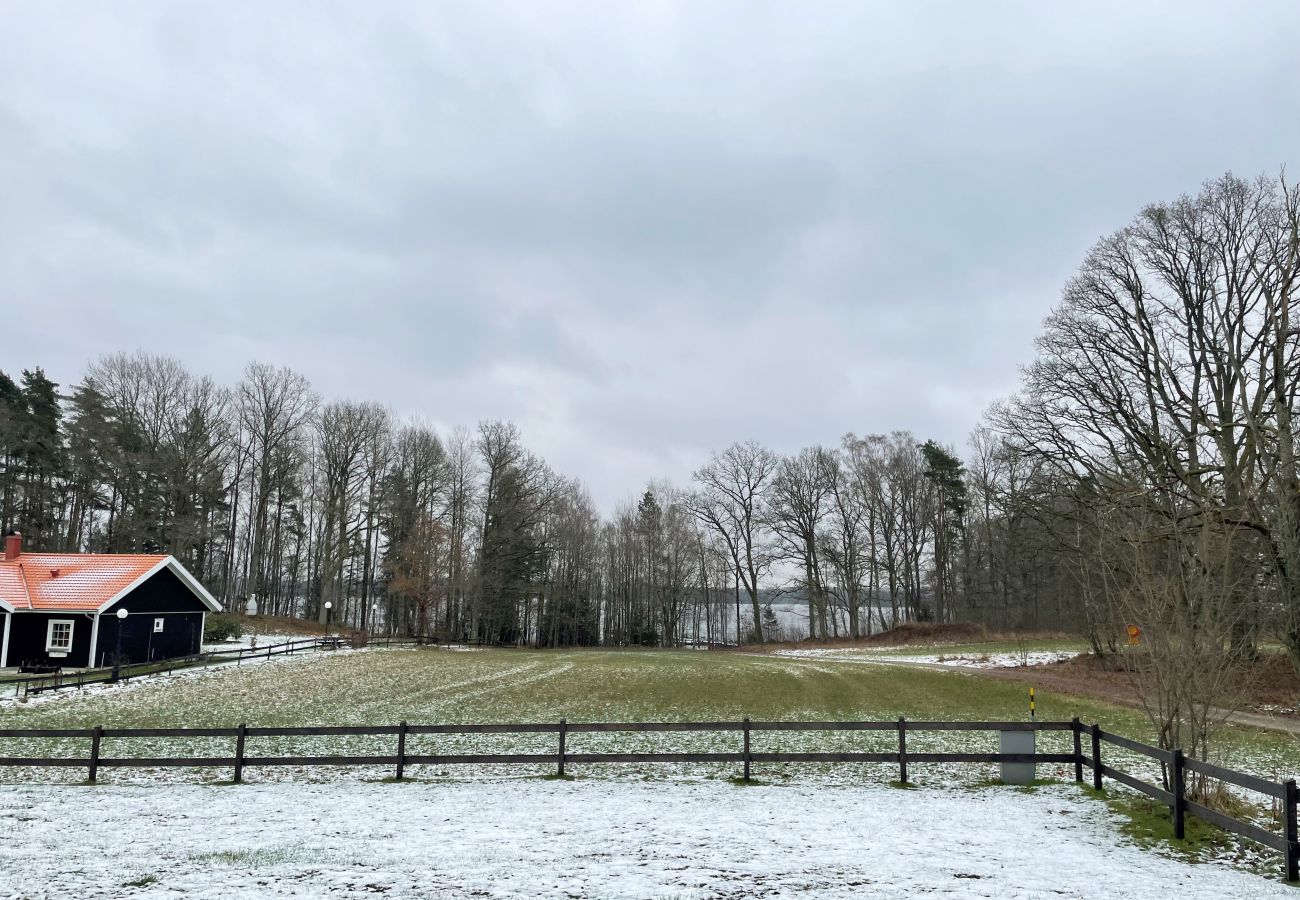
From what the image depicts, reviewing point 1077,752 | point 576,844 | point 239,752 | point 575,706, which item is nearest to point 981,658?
point 575,706

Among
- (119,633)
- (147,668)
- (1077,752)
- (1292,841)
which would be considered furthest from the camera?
(119,633)

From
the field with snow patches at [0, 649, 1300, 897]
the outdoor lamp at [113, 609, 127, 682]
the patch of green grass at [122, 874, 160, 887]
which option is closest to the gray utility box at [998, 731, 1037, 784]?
the field with snow patches at [0, 649, 1300, 897]

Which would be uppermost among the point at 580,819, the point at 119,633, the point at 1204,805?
the point at 119,633

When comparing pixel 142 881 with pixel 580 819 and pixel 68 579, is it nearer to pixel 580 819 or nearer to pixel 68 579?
pixel 580 819

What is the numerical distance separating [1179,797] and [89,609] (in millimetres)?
37155

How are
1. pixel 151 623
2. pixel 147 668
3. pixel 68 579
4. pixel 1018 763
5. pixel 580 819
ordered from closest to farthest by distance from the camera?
pixel 580 819 → pixel 1018 763 → pixel 147 668 → pixel 68 579 → pixel 151 623

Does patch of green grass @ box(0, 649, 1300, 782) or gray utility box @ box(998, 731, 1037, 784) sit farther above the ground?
gray utility box @ box(998, 731, 1037, 784)

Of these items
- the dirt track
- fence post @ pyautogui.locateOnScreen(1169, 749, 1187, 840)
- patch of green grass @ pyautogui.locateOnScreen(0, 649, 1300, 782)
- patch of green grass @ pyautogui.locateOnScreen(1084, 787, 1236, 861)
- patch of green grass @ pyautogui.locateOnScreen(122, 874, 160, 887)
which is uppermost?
fence post @ pyautogui.locateOnScreen(1169, 749, 1187, 840)

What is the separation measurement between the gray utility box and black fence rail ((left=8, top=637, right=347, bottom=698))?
28.6 meters

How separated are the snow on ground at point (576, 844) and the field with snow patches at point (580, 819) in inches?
1.7

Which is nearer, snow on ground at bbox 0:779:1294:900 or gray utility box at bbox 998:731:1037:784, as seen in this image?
snow on ground at bbox 0:779:1294:900

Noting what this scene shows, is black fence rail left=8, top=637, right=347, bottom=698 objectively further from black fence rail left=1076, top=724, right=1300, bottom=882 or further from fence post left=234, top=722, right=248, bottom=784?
black fence rail left=1076, top=724, right=1300, bottom=882

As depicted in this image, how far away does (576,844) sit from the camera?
9523 millimetres

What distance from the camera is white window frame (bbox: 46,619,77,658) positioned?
1258 inches
